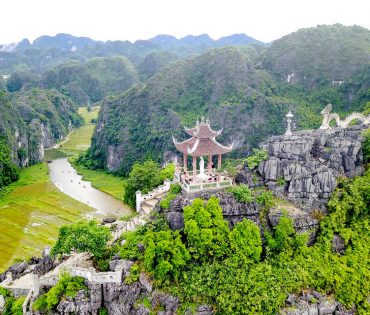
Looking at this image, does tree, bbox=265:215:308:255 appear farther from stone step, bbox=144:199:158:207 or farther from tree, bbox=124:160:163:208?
tree, bbox=124:160:163:208

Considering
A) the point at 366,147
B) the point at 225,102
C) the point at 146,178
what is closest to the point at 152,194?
the point at 146,178

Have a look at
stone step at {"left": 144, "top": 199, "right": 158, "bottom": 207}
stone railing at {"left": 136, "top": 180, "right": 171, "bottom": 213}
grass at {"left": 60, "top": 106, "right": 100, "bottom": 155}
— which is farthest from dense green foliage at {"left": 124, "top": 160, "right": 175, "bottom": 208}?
grass at {"left": 60, "top": 106, "right": 100, "bottom": 155}

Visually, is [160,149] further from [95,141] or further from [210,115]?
[95,141]

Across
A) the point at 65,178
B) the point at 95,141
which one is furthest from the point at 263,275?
the point at 95,141

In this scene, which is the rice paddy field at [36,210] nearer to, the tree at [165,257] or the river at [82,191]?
the river at [82,191]

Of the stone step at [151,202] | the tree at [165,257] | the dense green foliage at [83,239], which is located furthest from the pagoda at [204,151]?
the dense green foliage at [83,239]

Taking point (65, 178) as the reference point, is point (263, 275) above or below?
above
